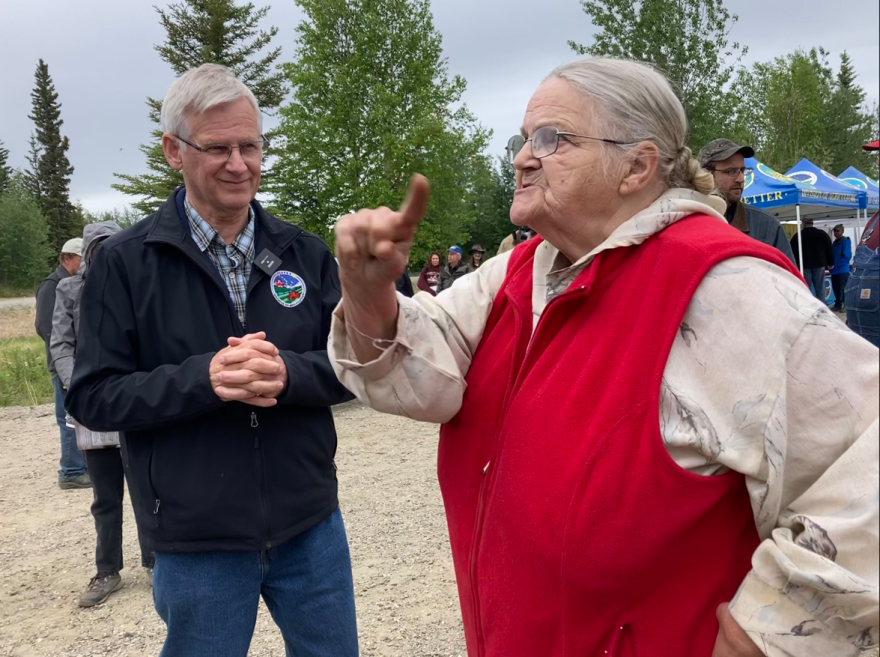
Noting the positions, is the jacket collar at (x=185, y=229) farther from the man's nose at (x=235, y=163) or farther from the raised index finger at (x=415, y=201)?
the raised index finger at (x=415, y=201)

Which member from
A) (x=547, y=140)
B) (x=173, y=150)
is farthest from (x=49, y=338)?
(x=547, y=140)

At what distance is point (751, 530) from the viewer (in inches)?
53.2

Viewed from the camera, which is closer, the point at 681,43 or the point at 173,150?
the point at 173,150

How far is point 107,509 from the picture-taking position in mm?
4051

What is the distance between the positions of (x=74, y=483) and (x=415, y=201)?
6.22 meters

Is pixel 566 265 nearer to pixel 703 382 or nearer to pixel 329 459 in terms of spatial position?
pixel 703 382

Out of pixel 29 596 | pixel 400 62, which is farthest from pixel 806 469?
pixel 400 62

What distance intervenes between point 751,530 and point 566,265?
0.66 m

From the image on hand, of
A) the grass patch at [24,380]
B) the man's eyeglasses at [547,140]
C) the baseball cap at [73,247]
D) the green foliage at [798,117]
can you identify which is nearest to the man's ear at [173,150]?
the man's eyeglasses at [547,140]

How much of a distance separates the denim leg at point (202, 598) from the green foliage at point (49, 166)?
63914 mm

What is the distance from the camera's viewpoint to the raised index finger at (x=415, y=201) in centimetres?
111

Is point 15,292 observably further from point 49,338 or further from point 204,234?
point 204,234

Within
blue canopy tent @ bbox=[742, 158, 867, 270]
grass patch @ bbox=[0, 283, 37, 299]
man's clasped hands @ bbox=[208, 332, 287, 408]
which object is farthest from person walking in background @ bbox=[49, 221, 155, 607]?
grass patch @ bbox=[0, 283, 37, 299]

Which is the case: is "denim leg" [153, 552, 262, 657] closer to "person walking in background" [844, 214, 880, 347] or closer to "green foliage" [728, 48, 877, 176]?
"person walking in background" [844, 214, 880, 347]
